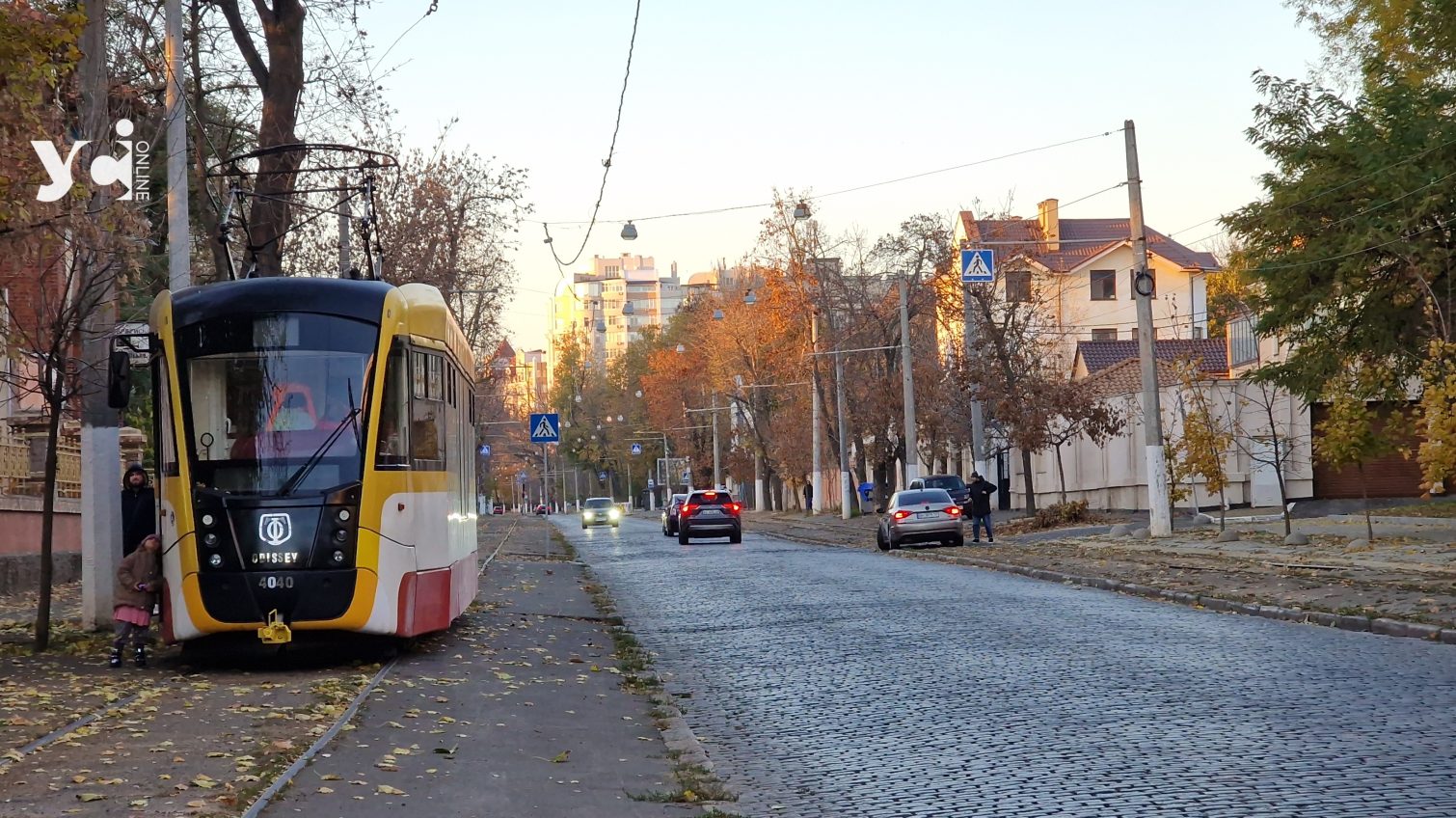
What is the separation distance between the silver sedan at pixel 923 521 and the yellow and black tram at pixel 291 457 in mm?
23726

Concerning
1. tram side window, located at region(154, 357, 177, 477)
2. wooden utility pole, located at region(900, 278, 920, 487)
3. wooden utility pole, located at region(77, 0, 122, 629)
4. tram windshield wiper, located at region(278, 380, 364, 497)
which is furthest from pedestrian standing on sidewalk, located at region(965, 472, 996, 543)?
tram side window, located at region(154, 357, 177, 477)

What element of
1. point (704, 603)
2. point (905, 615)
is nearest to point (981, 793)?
point (905, 615)

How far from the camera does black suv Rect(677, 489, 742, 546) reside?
4712cm

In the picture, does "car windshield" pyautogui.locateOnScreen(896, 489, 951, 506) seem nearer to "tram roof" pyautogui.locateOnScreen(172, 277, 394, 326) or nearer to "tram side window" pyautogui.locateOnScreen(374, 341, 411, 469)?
"tram side window" pyautogui.locateOnScreen(374, 341, 411, 469)

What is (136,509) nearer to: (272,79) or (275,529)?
(275,529)

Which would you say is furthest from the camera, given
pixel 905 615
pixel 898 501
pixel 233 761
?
pixel 898 501

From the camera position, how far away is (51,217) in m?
14.4

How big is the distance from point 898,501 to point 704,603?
16.4 m

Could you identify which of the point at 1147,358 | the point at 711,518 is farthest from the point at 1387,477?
the point at 711,518

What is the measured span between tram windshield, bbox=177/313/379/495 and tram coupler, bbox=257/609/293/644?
1.07m

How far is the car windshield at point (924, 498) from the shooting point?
38625mm

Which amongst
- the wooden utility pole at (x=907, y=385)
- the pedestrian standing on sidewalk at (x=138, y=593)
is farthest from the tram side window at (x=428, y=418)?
the wooden utility pole at (x=907, y=385)

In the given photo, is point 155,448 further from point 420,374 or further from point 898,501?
point 898,501

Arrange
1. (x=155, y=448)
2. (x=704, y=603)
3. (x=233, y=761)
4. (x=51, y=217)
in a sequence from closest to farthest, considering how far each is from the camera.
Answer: (x=233, y=761) → (x=51, y=217) → (x=155, y=448) → (x=704, y=603)
